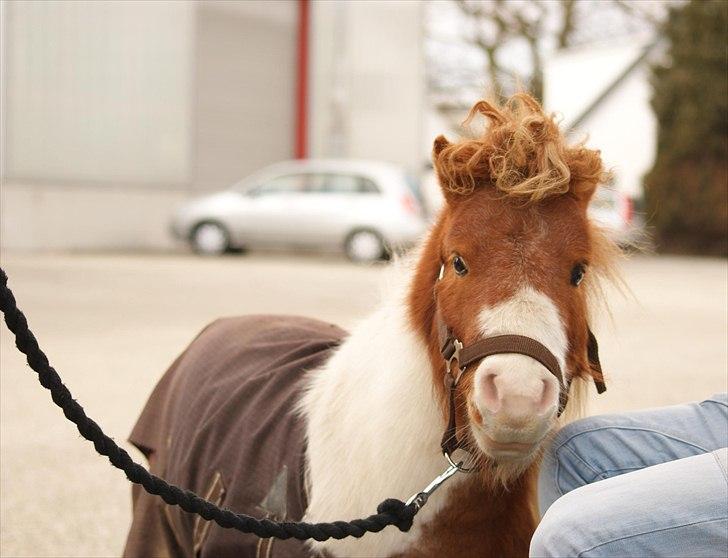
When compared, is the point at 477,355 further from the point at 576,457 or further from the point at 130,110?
the point at 130,110

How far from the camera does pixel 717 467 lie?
184cm

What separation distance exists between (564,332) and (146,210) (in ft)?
62.1

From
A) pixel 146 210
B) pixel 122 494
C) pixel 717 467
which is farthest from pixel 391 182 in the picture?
pixel 717 467

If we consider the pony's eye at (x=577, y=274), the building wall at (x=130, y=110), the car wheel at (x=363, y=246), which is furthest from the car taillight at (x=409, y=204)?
the pony's eye at (x=577, y=274)

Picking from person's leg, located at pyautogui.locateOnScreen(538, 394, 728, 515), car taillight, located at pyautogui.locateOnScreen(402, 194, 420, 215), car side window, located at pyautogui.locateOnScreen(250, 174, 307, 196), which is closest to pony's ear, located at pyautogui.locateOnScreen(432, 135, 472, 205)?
person's leg, located at pyautogui.locateOnScreen(538, 394, 728, 515)

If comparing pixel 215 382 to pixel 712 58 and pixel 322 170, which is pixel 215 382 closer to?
pixel 322 170

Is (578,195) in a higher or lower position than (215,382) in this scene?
higher

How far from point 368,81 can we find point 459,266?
71.1 ft

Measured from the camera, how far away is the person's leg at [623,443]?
2359 millimetres

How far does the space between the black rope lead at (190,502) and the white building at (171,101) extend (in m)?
17.0

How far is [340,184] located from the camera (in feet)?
61.4

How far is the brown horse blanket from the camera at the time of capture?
2779 mm

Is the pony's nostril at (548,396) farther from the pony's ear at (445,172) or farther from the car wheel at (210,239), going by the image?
the car wheel at (210,239)

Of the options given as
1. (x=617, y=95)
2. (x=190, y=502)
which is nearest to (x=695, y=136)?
(x=617, y=95)
